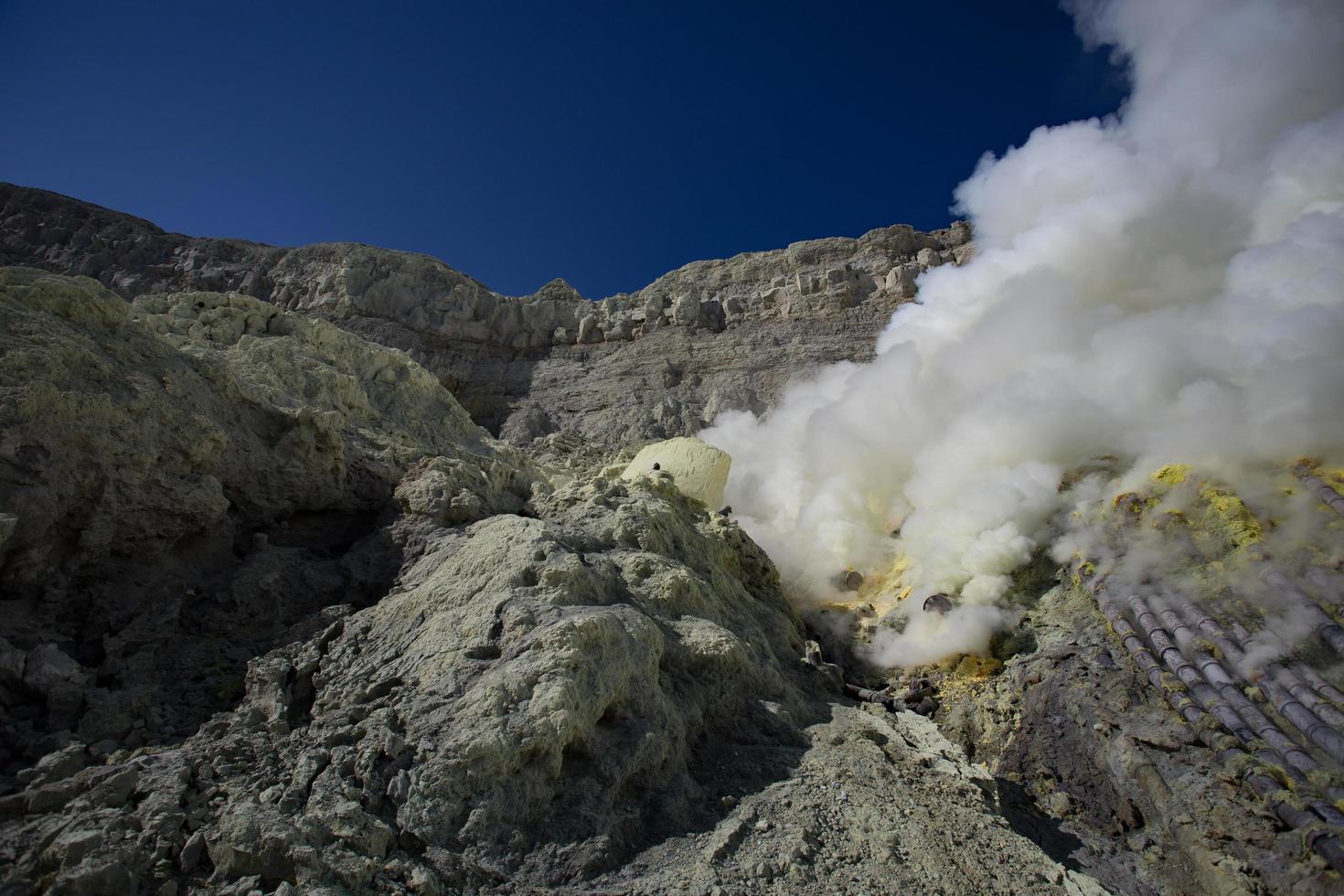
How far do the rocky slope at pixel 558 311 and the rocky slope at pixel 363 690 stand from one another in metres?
18.4

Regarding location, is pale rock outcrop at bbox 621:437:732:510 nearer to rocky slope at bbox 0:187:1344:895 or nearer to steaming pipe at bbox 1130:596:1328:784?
rocky slope at bbox 0:187:1344:895

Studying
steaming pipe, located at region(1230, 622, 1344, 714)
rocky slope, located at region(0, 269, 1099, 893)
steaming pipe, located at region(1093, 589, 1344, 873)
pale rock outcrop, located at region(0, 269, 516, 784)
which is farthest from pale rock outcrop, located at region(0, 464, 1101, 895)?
steaming pipe, located at region(1230, 622, 1344, 714)

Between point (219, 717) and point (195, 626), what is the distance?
Result: 1.39 metres

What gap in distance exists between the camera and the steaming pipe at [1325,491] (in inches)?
379

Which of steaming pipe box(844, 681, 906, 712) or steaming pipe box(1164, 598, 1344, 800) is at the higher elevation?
steaming pipe box(844, 681, 906, 712)

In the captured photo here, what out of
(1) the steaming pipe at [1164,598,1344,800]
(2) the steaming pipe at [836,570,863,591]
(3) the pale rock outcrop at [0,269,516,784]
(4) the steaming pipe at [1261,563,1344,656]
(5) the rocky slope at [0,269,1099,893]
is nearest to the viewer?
(5) the rocky slope at [0,269,1099,893]

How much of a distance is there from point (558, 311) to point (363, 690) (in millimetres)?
26285

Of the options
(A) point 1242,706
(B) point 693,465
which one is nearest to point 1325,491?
(A) point 1242,706

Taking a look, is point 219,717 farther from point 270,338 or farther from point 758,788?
point 270,338

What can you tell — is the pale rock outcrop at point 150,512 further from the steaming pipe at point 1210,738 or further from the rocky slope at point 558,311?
the rocky slope at point 558,311

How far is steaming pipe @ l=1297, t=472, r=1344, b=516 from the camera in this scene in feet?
31.6

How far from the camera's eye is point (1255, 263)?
1595 centimetres

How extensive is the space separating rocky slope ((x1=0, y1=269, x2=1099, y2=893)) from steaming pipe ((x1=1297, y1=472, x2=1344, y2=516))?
19.9 feet

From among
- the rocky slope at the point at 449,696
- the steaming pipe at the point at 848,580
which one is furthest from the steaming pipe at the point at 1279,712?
the steaming pipe at the point at 848,580
